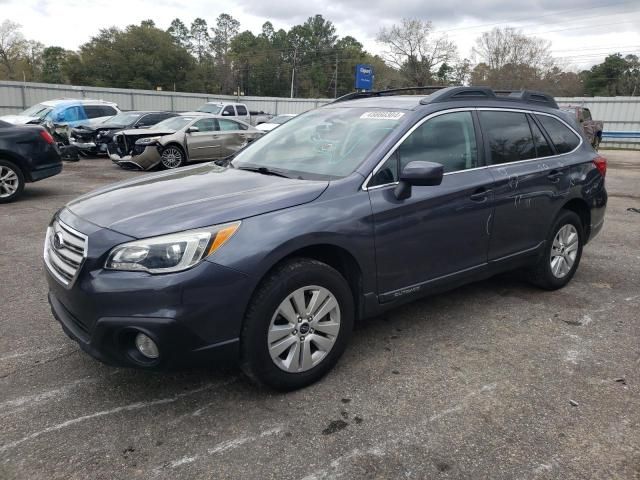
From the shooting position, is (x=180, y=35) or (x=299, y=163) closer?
(x=299, y=163)

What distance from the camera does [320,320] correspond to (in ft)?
9.69

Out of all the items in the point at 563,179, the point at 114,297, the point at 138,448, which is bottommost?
the point at 138,448

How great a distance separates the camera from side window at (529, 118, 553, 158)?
439 centimetres

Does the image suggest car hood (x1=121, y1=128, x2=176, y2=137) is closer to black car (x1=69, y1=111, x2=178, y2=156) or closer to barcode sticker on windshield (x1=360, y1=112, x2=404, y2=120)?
black car (x1=69, y1=111, x2=178, y2=156)

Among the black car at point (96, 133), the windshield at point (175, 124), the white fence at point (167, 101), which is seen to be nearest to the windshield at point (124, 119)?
the black car at point (96, 133)

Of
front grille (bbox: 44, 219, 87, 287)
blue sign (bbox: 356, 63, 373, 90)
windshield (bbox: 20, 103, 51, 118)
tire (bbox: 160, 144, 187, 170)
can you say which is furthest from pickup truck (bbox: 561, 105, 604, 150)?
front grille (bbox: 44, 219, 87, 287)

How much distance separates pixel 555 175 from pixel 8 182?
8.15m

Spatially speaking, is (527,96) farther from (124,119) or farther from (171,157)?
(124,119)

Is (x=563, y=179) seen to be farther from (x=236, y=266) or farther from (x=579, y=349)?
(x=236, y=266)

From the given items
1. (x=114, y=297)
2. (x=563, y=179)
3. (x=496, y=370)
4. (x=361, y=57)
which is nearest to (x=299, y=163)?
(x=114, y=297)

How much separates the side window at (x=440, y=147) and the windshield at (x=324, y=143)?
0.53ft

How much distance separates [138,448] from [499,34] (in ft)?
224

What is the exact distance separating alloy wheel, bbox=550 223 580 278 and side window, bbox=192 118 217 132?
11.0m

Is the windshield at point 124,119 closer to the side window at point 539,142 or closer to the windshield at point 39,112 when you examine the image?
the windshield at point 39,112
